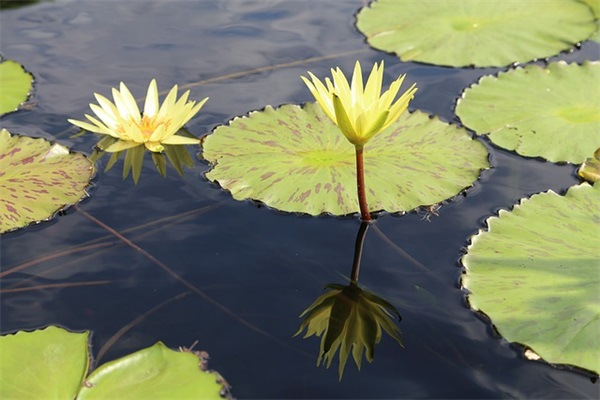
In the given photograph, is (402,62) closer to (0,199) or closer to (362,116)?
(362,116)

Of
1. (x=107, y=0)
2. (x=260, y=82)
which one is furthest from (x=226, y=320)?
(x=107, y=0)

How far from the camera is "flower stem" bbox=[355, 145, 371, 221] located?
241 cm

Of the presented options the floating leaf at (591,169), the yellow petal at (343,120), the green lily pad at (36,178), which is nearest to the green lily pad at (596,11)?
the floating leaf at (591,169)

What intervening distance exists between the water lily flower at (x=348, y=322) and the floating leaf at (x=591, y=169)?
99cm

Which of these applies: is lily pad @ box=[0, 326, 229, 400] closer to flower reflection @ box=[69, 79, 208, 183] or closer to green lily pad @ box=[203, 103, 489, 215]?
green lily pad @ box=[203, 103, 489, 215]

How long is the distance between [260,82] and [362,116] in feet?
4.51

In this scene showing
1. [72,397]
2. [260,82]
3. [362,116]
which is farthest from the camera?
[260,82]

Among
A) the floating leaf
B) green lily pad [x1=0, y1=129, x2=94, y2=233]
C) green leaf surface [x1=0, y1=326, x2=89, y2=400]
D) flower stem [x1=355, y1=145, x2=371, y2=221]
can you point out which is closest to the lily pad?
green leaf surface [x1=0, y1=326, x2=89, y2=400]

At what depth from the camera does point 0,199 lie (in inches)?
106

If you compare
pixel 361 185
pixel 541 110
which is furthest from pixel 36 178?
pixel 541 110

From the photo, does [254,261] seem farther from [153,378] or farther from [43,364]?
[43,364]

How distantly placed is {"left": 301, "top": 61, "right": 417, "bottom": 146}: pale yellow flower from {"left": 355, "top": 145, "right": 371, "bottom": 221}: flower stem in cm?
5

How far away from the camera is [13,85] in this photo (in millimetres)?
3525

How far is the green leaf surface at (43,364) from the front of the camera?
1.91 m
